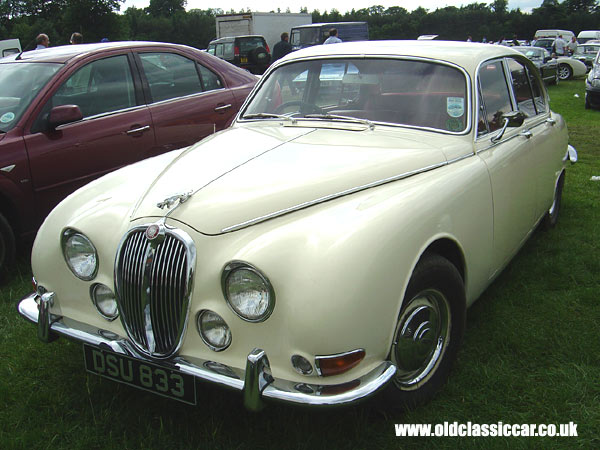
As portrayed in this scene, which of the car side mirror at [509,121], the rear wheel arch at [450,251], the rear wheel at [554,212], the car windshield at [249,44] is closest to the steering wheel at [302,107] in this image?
the car side mirror at [509,121]

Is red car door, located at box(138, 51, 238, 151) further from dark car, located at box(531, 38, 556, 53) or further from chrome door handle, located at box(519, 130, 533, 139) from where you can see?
dark car, located at box(531, 38, 556, 53)

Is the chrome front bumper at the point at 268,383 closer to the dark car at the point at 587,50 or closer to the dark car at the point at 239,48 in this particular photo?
the dark car at the point at 239,48

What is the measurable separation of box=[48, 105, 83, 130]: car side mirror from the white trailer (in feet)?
74.3

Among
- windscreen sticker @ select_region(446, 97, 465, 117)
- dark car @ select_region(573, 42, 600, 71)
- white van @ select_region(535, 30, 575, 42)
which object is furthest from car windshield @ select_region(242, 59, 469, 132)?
white van @ select_region(535, 30, 575, 42)

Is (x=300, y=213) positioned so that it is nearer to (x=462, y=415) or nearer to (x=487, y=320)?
→ (x=462, y=415)

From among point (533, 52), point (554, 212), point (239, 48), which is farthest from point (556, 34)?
point (554, 212)

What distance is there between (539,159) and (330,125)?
1605 mm

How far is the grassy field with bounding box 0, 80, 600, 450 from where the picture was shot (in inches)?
93.5

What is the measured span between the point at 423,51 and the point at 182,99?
2592mm

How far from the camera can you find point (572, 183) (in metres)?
6.27

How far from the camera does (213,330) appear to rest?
2.13 metres

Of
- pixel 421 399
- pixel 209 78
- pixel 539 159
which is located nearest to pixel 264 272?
pixel 421 399

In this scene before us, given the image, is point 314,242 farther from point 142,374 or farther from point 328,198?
point 142,374

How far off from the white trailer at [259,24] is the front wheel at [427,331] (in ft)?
81.1
